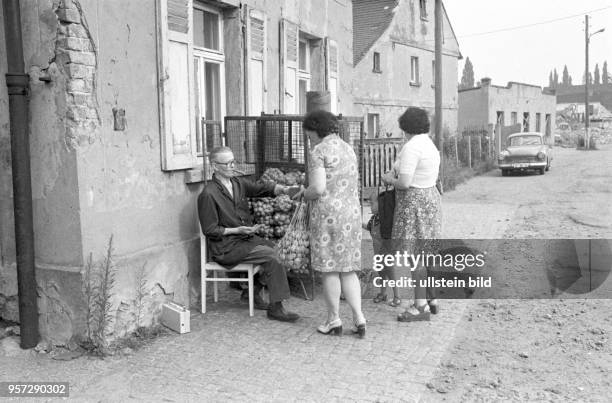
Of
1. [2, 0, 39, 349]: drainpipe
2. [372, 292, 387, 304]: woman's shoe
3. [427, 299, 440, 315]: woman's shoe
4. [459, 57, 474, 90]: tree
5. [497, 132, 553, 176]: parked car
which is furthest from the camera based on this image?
[459, 57, 474, 90]: tree

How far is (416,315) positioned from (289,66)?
4233 mm

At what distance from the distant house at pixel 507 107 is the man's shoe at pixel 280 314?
27000 mm

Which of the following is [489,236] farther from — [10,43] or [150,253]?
[10,43]

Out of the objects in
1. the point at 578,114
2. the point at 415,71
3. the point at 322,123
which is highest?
the point at 415,71

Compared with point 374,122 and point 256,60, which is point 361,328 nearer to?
point 256,60

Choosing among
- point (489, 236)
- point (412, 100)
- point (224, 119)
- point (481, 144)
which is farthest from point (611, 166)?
point (224, 119)

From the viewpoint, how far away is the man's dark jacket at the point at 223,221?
18.7 feet

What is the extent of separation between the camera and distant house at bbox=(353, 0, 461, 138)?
998 inches

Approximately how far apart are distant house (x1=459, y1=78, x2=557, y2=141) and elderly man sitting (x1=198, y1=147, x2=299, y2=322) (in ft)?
88.4

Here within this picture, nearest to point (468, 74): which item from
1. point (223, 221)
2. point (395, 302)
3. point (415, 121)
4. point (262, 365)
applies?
point (395, 302)

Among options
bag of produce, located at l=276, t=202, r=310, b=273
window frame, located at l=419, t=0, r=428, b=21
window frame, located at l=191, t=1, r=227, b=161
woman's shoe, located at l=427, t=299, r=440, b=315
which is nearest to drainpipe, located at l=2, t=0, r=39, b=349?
window frame, located at l=191, t=1, r=227, b=161

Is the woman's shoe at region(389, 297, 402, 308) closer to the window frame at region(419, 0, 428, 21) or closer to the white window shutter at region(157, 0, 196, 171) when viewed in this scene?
the white window shutter at region(157, 0, 196, 171)

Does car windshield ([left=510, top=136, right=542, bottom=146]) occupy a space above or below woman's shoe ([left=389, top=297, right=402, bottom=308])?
above

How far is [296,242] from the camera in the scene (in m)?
5.83
